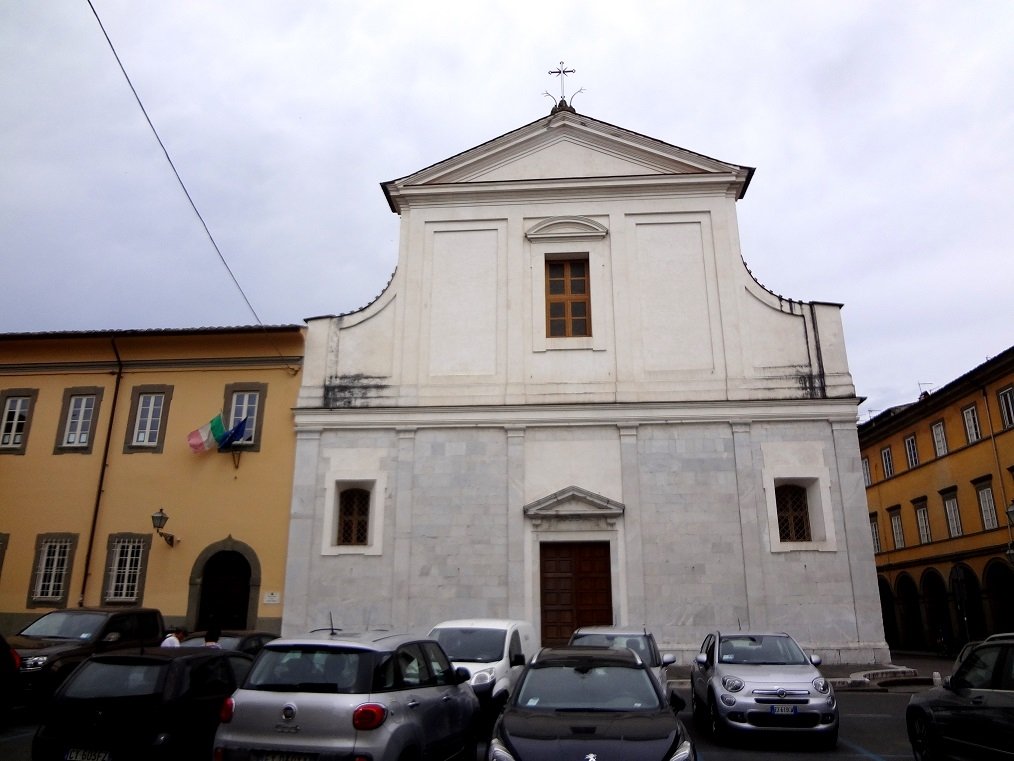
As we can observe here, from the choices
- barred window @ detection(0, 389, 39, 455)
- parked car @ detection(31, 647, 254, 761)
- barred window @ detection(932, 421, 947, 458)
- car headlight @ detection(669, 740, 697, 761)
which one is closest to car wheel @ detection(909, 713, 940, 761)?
car headlight @ detection(669, 740, 697, 761)

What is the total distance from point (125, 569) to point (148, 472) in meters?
2.50

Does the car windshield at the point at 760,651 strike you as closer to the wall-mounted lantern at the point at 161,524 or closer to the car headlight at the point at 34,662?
the car headlight at the point at 34,662

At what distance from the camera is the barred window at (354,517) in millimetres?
19469

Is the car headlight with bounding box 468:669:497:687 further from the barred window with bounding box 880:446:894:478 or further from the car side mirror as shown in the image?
the barred window with bounding box 880:446:894:478

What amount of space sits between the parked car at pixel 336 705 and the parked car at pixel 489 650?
2759 mm

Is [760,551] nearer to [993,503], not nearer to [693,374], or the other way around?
[693,374]

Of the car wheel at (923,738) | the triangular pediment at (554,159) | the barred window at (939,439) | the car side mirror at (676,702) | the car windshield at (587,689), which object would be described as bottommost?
Result: the car wheel at (923,738)

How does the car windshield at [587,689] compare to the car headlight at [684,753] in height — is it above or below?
above

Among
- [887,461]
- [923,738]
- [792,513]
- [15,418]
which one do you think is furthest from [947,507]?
[15,418]

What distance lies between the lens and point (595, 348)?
2002cm

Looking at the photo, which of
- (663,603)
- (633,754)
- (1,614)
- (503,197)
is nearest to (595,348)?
(503,197)

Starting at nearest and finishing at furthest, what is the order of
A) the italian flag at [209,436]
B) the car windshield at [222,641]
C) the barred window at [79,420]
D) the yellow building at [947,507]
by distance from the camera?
1. the car windshield at [222,641]
2. the italian flag at [209,436]
3. the barred window at [79,420]
4. the yellow building at [947,507]

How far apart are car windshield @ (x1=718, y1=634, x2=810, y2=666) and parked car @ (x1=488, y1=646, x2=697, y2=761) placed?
Result: 10.7 ft

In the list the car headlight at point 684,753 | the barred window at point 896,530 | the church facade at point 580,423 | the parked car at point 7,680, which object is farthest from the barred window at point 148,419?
the barred window at point 896,530
